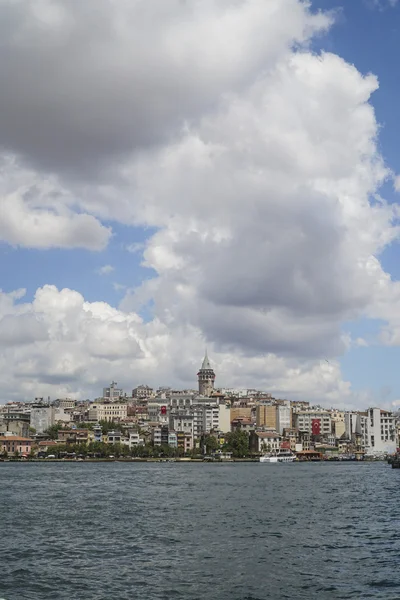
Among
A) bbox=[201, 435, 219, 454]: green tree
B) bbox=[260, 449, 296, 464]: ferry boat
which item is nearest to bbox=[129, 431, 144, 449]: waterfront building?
bbox=[201, 435, 219, 454]: green tree

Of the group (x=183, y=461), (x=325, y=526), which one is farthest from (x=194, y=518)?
(x=183, y=461)

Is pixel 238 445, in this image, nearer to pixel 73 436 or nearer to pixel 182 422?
pixel 182 422

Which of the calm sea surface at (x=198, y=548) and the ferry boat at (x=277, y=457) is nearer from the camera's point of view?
the calm sea surface at (x=198, y=548)

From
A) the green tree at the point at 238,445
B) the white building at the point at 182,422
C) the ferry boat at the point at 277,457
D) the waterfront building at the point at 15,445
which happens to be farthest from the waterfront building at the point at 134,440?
the ferry boat at the point at 277,457

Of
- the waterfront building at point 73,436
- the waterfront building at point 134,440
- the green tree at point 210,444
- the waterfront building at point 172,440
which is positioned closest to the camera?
the waterfront building at point 172,440

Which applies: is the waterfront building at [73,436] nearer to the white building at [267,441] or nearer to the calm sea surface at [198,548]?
the white building at [267,441]

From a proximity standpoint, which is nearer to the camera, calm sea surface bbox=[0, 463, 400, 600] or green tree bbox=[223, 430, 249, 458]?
calm sea surface bbox=[0, 463, 400, 600]

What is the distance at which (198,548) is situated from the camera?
3088 centimetres

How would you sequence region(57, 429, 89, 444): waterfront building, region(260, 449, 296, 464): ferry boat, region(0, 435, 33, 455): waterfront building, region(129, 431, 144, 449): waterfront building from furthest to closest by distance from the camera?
region(57, 429, 89, 444): waterfront building, region(129, 431, 144, 449): waterfront building, region(0, 435, 33, 455): waterfront building, region(260, 449, 296, 464): ferry boat

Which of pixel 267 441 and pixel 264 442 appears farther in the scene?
pixel 267 441

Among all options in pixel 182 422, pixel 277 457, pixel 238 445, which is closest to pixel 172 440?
pixel 238 445

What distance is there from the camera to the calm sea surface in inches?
927

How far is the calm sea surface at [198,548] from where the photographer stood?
77.3ft

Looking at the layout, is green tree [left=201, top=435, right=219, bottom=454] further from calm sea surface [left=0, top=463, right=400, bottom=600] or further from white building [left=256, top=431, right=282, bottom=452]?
calm sea surface [left=0, top=463, right=400, bottom=600]
